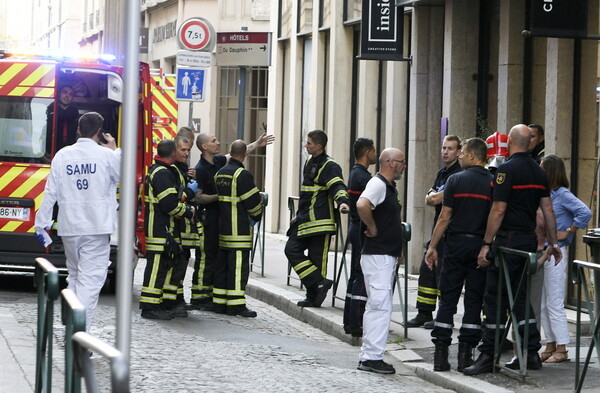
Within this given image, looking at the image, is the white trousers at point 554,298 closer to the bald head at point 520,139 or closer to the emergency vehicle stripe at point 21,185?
the bald head at point 520,139

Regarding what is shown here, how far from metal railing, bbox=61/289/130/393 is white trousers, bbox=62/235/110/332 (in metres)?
4.70

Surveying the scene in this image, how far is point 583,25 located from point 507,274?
369 cm

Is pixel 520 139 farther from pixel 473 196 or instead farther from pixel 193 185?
pixel 193 185

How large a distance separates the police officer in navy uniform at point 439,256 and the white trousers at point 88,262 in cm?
320

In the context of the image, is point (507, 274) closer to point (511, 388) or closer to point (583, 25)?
point (511, 388)

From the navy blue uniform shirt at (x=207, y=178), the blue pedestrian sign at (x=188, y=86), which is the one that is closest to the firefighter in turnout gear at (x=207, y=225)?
the navy blue uniform shirt at (x=207, y=178)

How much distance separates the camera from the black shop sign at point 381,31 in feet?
57.3

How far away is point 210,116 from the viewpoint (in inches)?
1382

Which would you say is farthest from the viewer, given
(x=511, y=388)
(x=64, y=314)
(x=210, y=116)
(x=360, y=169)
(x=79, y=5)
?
(x=79, y=5)

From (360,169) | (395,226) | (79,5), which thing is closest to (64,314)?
(395,226)

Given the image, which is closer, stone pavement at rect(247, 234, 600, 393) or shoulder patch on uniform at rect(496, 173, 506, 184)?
stone pavement at rect(247, 234, 600, 393)

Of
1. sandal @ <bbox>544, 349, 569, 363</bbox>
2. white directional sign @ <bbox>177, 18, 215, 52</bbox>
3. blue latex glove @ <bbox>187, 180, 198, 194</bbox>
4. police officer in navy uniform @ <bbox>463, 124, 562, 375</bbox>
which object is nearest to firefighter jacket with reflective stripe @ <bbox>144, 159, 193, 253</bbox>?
blue latex glove @ <bbox>187, 180, 198, 194</bbox>

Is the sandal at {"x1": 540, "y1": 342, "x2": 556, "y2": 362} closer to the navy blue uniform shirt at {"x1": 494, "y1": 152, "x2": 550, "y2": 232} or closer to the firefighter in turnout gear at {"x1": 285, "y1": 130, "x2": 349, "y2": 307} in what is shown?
the navy blue uniform shirt at {"x1": 494, "y1": 152, "x2": 550, "y2": 232}

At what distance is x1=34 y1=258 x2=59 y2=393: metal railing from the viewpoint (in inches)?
242
